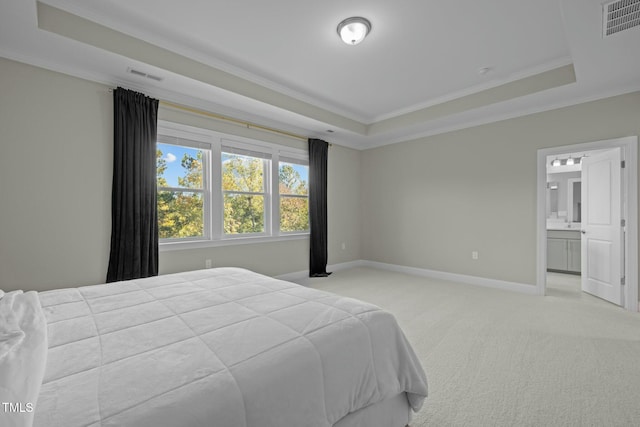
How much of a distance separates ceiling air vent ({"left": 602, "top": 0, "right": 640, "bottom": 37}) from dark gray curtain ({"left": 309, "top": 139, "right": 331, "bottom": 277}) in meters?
3.65

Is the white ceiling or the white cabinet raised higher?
the white ceiling

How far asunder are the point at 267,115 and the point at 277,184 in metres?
1.09

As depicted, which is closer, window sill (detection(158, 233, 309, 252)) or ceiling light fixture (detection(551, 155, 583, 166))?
window sill (detection(158, 233, 309, 252))

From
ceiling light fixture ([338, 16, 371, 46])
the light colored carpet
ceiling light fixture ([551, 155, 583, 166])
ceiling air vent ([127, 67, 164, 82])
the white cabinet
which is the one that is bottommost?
the light colored carpet

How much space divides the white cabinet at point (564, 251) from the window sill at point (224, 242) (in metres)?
4.57

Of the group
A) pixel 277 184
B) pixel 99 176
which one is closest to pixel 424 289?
pixel 277 184

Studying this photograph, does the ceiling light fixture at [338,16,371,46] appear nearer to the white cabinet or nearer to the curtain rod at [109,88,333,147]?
the curtain rod at [109,88,333,147]

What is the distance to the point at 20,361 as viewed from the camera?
81cm

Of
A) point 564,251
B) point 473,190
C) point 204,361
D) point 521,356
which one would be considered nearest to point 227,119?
point 204,361

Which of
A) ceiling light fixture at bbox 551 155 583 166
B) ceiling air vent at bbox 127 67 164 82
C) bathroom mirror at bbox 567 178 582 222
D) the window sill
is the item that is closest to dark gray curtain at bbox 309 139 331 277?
the window sill

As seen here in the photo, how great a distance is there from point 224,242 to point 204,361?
317cm

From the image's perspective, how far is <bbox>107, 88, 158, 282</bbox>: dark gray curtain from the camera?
299 centimetres

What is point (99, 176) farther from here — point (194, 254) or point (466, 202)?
point (466, 202)

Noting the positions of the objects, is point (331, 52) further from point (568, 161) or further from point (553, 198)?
point (553, 198)
